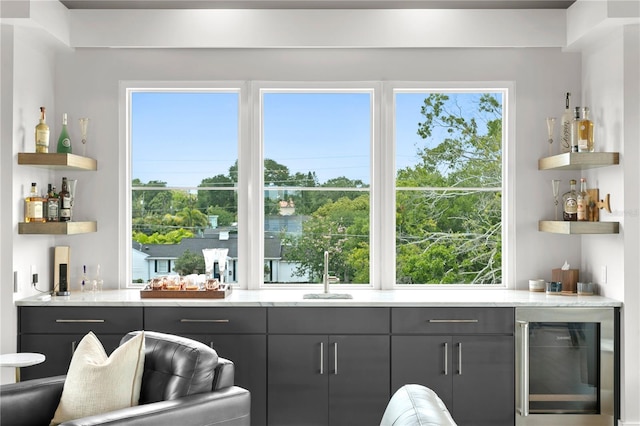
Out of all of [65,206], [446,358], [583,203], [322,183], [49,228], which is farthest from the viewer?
[322,183]

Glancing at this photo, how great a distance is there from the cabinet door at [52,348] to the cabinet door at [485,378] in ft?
6.94

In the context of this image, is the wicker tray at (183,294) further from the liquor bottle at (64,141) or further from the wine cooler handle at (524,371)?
the wine cooler handle at (524,371)

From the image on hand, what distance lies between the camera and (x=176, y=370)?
281cm

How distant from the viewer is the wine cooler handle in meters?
3.73

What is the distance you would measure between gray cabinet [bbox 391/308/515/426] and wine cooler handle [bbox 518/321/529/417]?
5 cm

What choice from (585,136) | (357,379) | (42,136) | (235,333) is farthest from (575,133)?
(42,136)

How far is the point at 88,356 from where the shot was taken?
2828 millimetres

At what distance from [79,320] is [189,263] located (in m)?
0.93

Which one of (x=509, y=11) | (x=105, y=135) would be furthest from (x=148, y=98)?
(x=509, y=11)

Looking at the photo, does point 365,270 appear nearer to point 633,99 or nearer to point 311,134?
point 311,134

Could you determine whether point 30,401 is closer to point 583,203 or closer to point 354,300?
point 354,300

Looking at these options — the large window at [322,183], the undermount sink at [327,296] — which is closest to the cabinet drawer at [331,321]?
the undermount sink at [327,296]

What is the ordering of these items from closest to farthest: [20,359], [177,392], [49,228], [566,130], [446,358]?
[177,392] < [20,359] < [446,358] < [49,228] < [566,130]

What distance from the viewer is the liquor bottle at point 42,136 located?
391 centimetres
